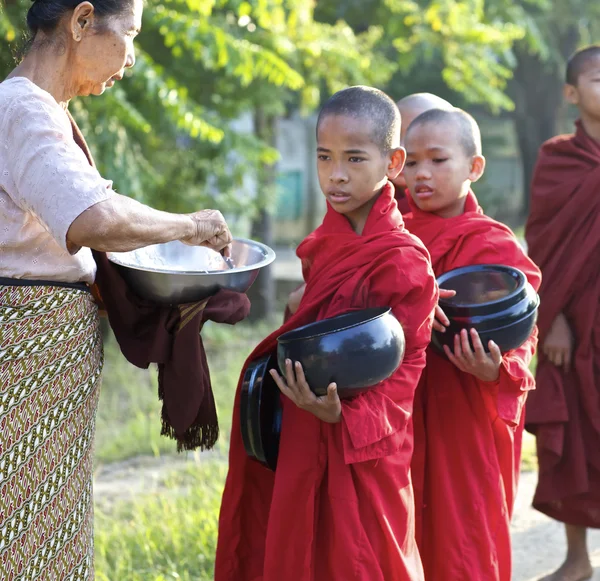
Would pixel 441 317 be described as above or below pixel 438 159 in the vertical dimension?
below

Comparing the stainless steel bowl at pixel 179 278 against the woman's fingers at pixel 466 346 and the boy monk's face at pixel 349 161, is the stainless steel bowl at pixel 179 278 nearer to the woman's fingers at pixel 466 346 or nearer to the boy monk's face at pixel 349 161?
the boy monk's face at pixel 349 161

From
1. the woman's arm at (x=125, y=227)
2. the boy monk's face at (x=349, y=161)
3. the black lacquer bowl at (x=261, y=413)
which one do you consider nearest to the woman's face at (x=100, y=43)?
the woman's arm at (x=125, y=227)

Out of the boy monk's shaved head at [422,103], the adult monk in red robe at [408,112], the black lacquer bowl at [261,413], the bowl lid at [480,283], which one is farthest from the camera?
the boy monk's shaved head at [422,103]

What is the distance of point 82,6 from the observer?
233 centimetres

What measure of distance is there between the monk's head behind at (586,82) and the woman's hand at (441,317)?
1.59 meters

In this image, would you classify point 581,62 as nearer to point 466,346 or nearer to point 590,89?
point 590,89

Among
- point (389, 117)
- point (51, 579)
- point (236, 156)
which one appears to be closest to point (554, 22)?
point (236, 156)

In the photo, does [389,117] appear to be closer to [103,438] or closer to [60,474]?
[60,474]

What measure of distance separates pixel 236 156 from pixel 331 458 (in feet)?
22.4

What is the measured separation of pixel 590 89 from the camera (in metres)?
3.92

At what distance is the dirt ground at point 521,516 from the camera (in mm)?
4160

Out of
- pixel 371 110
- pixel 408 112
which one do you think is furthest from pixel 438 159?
pixel 408 112

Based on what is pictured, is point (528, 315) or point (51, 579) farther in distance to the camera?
point (528, 315)

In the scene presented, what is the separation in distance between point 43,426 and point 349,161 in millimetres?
1146
